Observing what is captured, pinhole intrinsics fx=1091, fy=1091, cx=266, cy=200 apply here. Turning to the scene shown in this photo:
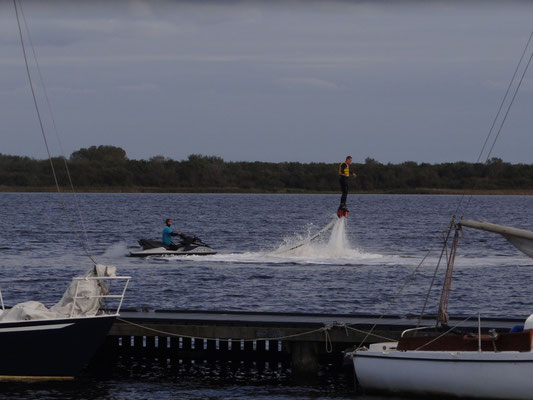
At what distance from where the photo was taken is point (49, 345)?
2153 centimetres

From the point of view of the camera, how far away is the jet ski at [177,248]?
51156 millimetres

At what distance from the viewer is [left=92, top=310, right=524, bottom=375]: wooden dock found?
22562 millimetres

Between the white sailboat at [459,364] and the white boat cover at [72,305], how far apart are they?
17.7 ft

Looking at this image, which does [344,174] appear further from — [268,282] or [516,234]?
[516,234]

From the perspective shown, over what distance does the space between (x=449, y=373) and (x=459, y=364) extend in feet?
0.87

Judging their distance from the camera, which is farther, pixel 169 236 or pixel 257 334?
pixel 169 236

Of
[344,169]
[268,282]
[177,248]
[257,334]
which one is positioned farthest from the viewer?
[177,248]

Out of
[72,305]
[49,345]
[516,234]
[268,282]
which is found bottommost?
[268,282]

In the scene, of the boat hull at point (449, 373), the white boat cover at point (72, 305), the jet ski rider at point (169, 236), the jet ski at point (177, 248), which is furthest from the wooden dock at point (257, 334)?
the jet ski at point (177, 248)

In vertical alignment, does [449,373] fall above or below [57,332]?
below

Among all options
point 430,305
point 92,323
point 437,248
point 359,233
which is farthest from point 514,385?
point 359,233

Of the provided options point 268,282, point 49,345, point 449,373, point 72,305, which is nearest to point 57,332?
point 49,345

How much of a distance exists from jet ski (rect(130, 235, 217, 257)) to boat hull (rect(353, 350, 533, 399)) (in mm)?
31331

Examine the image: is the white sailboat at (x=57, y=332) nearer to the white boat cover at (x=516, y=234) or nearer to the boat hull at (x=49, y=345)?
the boat hull at (x=49, y=345)
